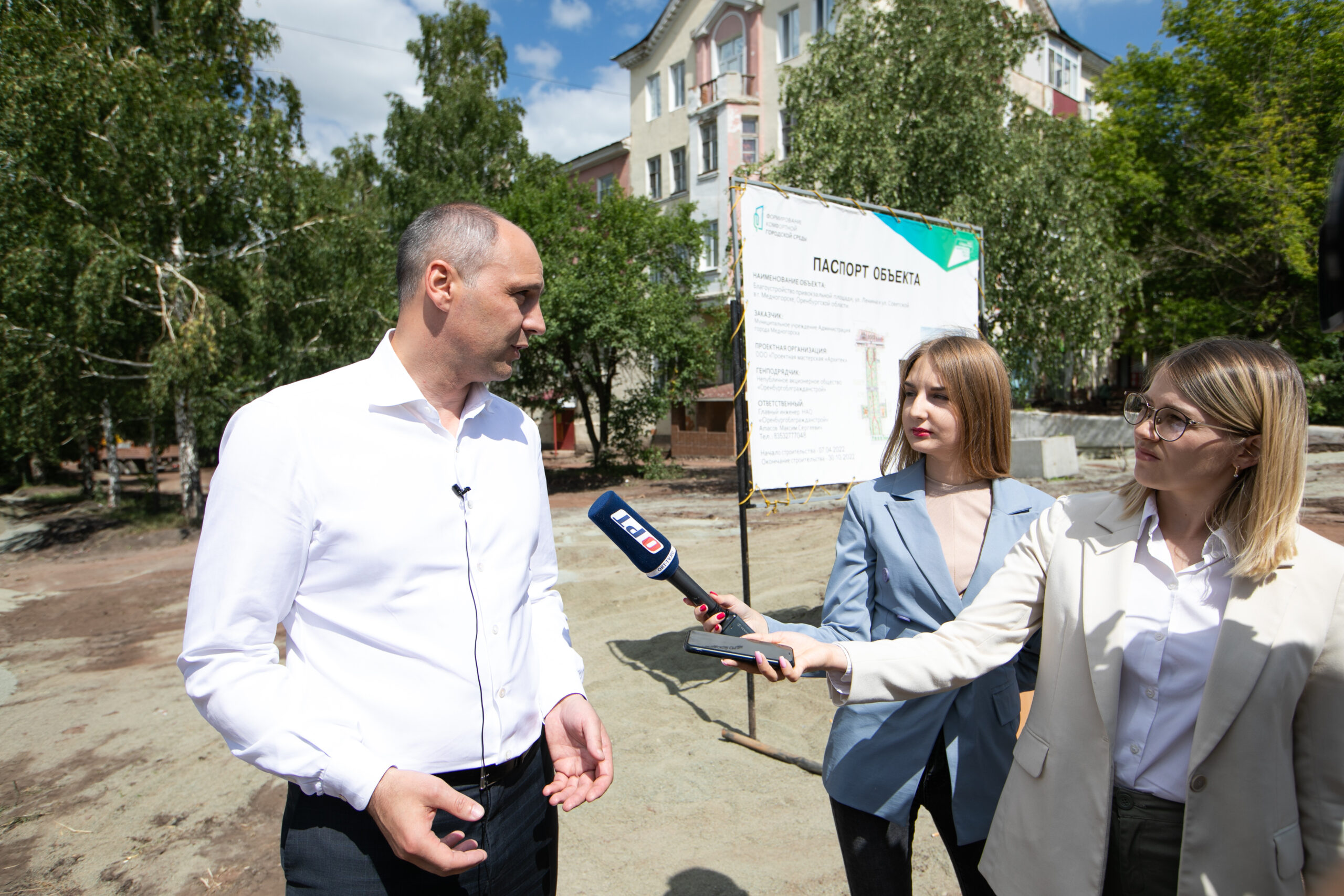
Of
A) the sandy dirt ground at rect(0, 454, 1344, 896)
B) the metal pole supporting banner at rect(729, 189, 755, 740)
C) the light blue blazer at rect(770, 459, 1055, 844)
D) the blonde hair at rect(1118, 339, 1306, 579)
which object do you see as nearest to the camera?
the blonde hair at rect(1118, 339, 1306, 579)

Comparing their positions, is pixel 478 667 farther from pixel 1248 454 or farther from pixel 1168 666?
pixel 1248 454

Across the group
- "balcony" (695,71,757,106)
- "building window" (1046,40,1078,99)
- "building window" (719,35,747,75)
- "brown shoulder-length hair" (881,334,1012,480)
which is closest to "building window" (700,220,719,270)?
"balcony" (695,71,757,106)

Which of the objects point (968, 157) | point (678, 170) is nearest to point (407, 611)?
point (968, 157)

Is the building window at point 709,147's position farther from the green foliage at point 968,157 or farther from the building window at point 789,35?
the green foliage at point 968,157

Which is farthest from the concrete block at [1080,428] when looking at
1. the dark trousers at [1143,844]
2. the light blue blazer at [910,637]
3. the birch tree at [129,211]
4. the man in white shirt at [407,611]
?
the man in white shirt at [407,611]

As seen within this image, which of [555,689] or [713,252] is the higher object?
[713,252]

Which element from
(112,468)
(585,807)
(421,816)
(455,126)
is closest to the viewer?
(421,816)

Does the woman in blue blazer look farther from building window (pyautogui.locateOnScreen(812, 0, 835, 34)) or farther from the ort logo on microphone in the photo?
building window (pyautogui.locateOnScreen(812, 0, 835, 34))

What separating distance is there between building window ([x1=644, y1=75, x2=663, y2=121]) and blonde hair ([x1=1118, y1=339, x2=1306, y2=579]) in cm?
3428

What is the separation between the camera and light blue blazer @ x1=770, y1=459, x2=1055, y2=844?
2201mm

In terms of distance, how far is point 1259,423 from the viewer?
1.77 m

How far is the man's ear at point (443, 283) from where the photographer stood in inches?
76.9

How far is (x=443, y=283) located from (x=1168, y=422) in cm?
174

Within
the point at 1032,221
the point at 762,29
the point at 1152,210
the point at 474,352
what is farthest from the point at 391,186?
the point at 474,352
